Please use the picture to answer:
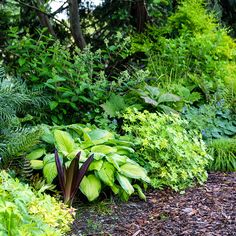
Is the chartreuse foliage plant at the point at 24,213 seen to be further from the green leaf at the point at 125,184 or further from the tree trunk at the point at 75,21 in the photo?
the tree trunk at the point at 75,21

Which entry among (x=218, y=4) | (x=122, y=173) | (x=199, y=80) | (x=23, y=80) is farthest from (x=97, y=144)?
(x=218, y=4)

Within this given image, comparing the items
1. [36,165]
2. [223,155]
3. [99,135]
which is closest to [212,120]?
[223,155]

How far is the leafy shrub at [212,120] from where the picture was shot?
14.1ft

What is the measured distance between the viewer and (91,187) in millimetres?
3000

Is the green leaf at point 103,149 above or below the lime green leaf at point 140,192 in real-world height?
above

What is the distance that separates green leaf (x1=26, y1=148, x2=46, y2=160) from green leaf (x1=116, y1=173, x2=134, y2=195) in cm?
65

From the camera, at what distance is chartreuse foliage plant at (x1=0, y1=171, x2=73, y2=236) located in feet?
5.55

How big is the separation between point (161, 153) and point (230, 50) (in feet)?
9.72

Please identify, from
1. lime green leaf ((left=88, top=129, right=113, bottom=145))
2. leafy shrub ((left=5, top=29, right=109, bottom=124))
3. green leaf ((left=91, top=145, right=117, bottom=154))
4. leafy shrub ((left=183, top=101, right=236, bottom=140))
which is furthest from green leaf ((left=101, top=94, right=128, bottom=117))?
green leaf ((left=91, top=145, right=117, bottom=154))

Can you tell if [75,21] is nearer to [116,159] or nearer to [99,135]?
[99,135]

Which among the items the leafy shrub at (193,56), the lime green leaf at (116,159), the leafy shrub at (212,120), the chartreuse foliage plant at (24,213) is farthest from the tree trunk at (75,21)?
the chartreuse foliage plant at (24,213)

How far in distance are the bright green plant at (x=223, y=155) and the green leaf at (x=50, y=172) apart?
167 cm

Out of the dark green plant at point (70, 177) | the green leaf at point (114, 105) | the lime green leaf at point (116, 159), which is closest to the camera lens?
the dark green plant at point (70, 177)

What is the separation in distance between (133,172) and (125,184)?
0.15 metres
